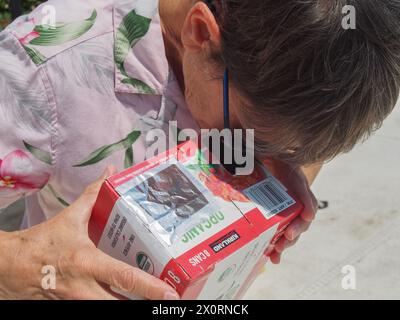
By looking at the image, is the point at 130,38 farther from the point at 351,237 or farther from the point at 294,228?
the point at 351,237

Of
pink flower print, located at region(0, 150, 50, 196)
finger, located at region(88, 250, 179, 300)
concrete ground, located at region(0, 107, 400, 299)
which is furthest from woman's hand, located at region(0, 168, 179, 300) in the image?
concrete ground, located at region(0, 107, 400, 299)

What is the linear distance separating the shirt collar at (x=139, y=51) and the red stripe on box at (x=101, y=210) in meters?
0.24

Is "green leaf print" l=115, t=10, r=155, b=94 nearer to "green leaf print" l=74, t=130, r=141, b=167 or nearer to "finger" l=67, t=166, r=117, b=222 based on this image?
"green leaf print" l=74, t=130, r=141, b=167

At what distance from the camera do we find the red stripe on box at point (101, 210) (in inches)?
30.2

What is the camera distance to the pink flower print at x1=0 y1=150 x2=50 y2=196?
3.00 ft

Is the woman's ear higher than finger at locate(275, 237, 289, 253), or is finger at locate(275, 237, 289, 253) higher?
the woman's ear

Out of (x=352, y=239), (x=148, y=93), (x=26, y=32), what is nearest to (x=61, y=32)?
(x=26, y=32)

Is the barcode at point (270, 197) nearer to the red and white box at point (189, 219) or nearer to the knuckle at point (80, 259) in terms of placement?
the red and white box at point (189, 219)

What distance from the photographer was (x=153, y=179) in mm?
795

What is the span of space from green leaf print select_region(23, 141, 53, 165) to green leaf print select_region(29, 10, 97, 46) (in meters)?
0.16

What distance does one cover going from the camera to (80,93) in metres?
0.94

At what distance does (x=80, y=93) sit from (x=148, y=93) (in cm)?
11
